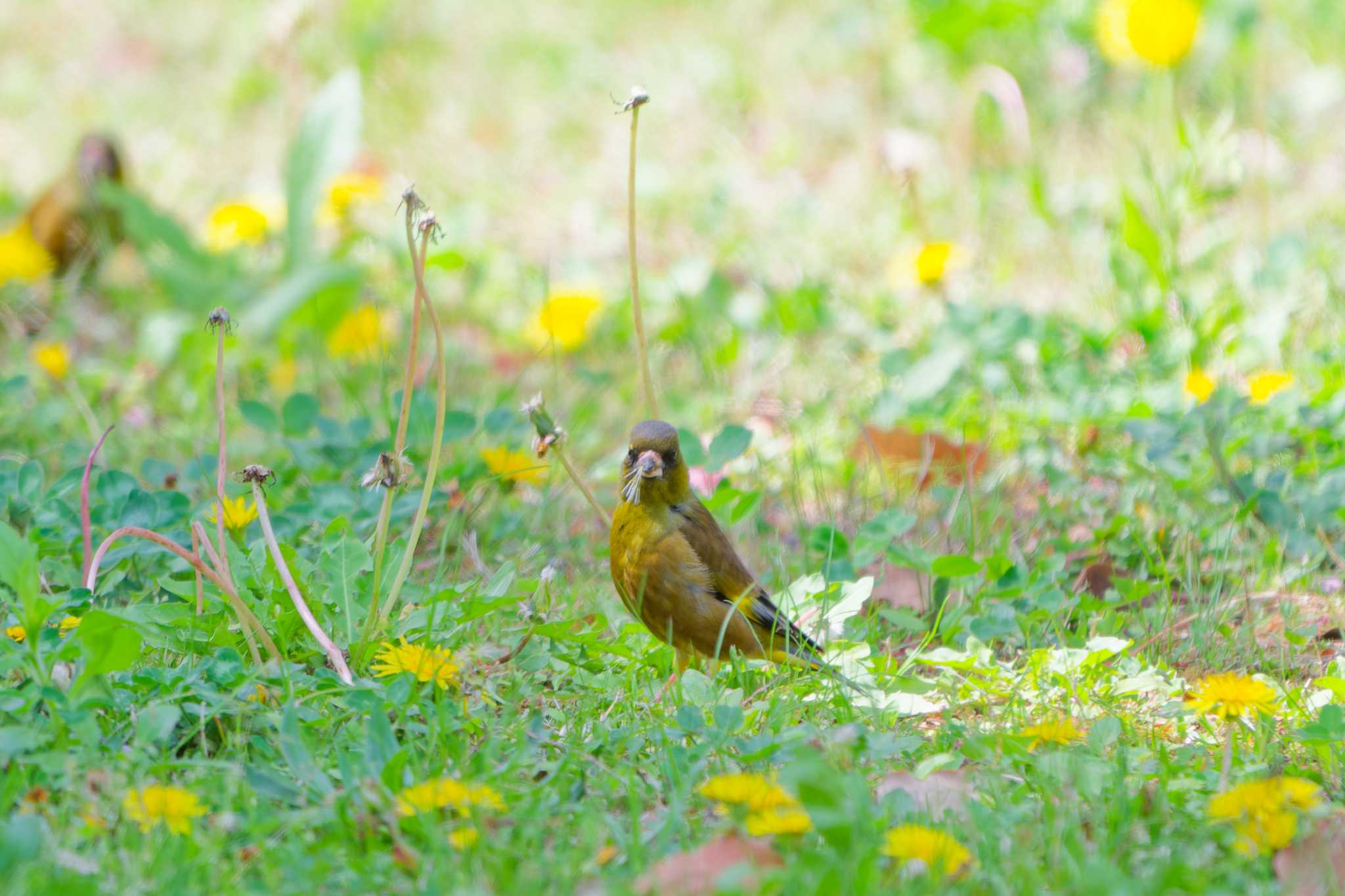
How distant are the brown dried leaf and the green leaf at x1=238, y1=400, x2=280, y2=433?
6.77 feet

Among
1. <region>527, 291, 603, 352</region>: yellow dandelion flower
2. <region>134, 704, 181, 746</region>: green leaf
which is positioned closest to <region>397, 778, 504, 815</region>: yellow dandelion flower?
<region>134, 704, 181, 746</region>: green leaf

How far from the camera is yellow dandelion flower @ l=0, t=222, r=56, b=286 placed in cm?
505

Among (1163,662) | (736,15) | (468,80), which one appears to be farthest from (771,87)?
(1163,662)

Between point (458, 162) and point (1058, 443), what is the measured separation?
3756 millimetres

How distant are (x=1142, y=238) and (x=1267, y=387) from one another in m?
1.10

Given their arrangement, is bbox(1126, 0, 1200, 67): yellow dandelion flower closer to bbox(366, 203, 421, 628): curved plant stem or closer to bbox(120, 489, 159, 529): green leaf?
bbox(366, 203, 421, 628): curved plant stem

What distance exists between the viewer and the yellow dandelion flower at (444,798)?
2.07 m

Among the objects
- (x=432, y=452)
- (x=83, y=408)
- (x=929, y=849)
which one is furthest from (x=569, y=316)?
(x=929, y=849)

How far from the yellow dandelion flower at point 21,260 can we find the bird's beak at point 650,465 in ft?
10.5

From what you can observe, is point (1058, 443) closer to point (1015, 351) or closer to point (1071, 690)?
point (1015, 351)

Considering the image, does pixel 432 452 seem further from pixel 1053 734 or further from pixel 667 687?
pixel 1053 734

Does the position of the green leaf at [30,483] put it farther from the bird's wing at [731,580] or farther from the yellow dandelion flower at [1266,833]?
the yellow dandelion flower at [1266,833]

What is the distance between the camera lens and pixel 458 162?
688 cm

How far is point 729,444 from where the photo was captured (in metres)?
3.43
